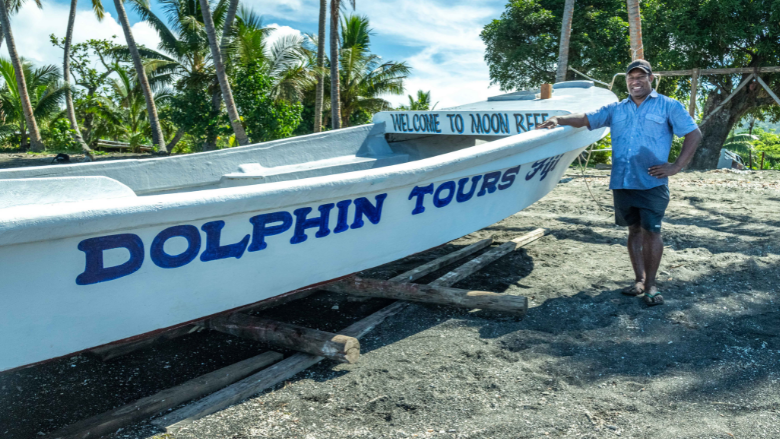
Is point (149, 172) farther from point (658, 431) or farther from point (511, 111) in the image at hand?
point (658, 431)

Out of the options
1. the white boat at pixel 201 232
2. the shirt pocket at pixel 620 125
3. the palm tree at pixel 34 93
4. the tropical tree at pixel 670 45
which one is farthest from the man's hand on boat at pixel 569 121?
the palm tree at pixel 34 93

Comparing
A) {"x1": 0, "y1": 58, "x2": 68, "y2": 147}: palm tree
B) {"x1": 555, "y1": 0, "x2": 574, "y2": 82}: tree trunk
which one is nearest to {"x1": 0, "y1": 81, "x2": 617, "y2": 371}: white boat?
{"x1": 555, "y1": 0, "x2": 574, "y2": 82}: tree trunk

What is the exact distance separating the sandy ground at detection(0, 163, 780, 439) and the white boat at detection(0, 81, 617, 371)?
1.64 feet

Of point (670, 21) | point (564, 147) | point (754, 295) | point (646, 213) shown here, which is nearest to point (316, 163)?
point (564, 147)

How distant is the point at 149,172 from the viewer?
13.8 feet

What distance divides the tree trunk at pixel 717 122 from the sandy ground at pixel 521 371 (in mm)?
12106

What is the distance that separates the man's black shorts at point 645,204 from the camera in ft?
10.4

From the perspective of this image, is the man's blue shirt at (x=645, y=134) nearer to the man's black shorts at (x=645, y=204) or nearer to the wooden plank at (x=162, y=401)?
the man's black shorts at (x=645, y=204)

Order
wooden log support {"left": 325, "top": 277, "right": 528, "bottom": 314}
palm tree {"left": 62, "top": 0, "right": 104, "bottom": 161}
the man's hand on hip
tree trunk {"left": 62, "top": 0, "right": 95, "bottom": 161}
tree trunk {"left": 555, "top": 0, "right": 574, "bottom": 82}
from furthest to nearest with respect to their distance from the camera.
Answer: palm tree {"left": 62, "top": 0, "right": 104, "bottom": 161} → tree trunk {"left": 62, "top": 0, "right": 95, "bottom": 161} → tree trunk {"left": 555, "top": 0, "right": 574, "bottom": 82} → wooden log support {"left": 325, "top": 277, "right": 528, "bottom": 314} → the man's hand on hip

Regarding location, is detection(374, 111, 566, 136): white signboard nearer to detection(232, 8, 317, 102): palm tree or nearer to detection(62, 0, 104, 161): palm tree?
detection(232, 8, 317, 102): palm tree

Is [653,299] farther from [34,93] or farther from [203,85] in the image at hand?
[34,93]

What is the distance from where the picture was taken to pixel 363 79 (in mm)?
20328

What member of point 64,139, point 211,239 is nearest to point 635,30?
point 211,239

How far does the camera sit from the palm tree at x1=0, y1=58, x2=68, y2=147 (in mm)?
20016
